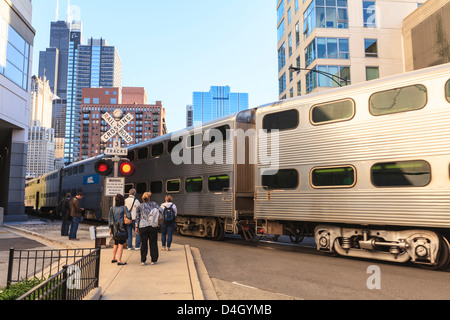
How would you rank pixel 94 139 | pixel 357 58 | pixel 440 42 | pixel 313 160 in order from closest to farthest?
pixel 313 160 < pixel 440 42 < pixel 357 58 < pixel 94 139

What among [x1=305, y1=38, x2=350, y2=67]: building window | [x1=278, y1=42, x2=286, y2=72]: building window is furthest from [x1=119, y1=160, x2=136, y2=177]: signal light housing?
[x1=278, y1=42, x2=286, y2=72]: building window

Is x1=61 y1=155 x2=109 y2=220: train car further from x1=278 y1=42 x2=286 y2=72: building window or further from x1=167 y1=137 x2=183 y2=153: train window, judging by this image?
x1=278 y1=42 x2=286 y2=72: building window

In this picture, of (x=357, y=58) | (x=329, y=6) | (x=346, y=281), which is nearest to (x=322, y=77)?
(x=357, y=58)

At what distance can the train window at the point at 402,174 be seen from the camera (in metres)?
8.36

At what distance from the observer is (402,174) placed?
8688 millimetres

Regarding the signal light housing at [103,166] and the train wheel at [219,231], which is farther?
the train wheel at [219,231]

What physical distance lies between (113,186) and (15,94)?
2069cm

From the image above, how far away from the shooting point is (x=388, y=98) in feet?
30.1

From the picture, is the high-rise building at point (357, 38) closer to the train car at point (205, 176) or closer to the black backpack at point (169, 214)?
the train car at point (205, 176)

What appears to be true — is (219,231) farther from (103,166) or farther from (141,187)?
(141,187)

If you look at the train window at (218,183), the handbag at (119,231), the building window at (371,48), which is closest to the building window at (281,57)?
the building window at (371,48)

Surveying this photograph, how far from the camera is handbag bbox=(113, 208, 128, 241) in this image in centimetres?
876
